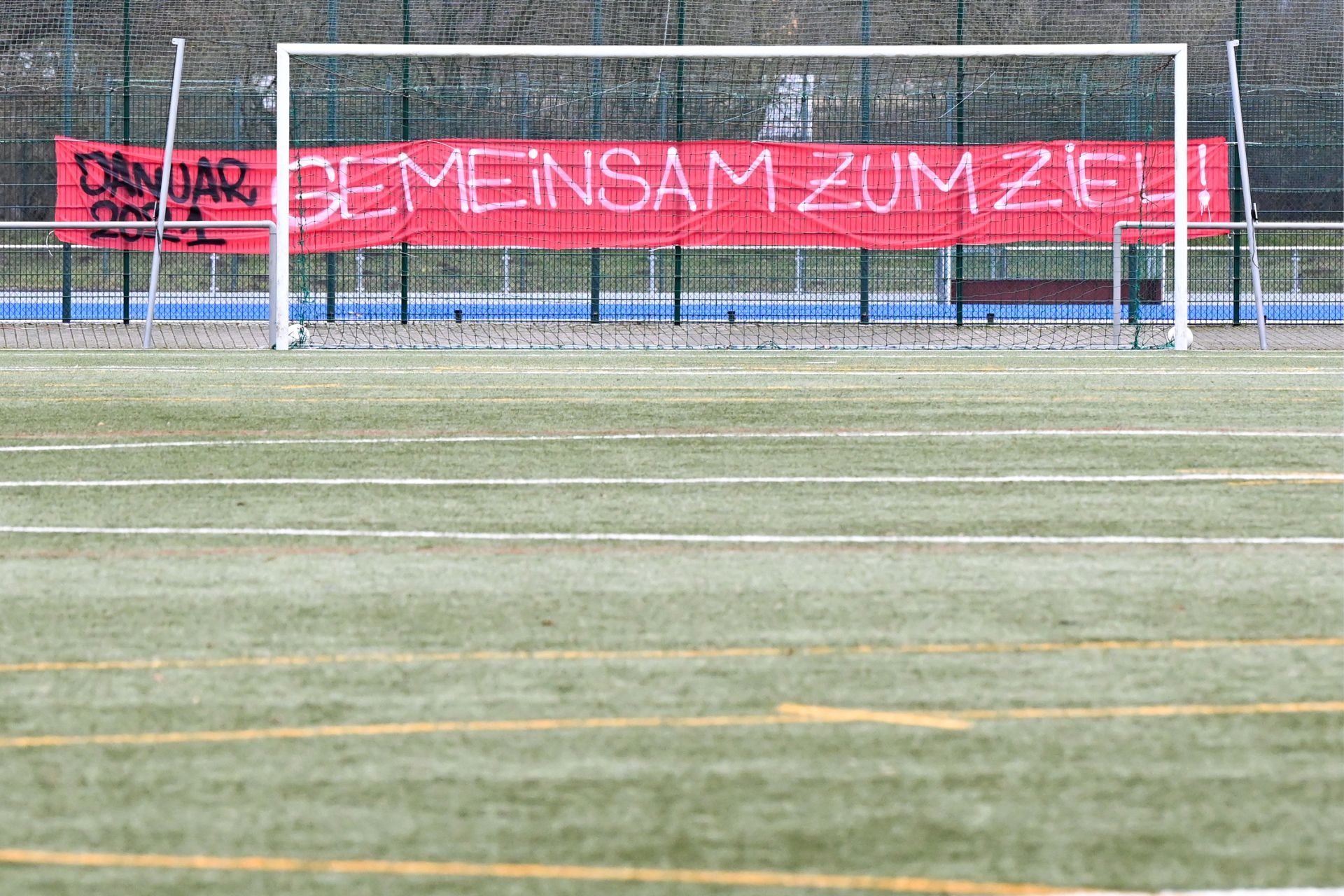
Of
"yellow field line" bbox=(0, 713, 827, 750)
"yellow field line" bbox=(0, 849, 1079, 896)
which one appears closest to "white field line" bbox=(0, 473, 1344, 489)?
"yellow field line" bbox=(0, 713, 827, 750)

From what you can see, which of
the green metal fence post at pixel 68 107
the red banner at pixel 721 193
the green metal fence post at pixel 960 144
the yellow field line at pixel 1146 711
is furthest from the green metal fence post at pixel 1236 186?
the yellow field line at pixel 1146 711

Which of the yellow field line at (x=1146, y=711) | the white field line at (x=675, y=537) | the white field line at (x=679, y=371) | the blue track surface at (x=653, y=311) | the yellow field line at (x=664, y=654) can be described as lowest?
the yellow field line at (x=1146, y=711)

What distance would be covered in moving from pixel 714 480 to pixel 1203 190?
11087 mm

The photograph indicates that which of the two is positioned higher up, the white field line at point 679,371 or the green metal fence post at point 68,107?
the green metal fence post at point 68,107

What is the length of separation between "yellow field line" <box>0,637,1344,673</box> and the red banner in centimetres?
1207

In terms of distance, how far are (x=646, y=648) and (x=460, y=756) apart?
37.0 inches

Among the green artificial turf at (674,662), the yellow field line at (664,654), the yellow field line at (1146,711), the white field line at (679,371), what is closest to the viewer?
the green artificial turf at (674,662)

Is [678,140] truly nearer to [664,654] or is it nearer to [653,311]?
[653,311]

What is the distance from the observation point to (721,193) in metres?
16.4

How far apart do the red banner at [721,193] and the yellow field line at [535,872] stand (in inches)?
529

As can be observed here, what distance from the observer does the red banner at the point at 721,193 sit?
1625cm

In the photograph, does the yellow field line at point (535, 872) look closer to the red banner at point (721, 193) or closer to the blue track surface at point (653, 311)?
the red banner at point (721, 193)

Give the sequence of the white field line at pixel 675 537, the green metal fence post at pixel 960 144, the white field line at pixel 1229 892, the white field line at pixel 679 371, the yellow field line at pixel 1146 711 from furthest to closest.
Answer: the green metal fence post at pixel 960 144 < the white field line at pixel 679 371 < the white field line at pixel 675 537 < the yellow field line at pixel 1146 711 < the white field line at pixel 1229 892

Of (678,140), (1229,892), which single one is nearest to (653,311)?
(678,140)
